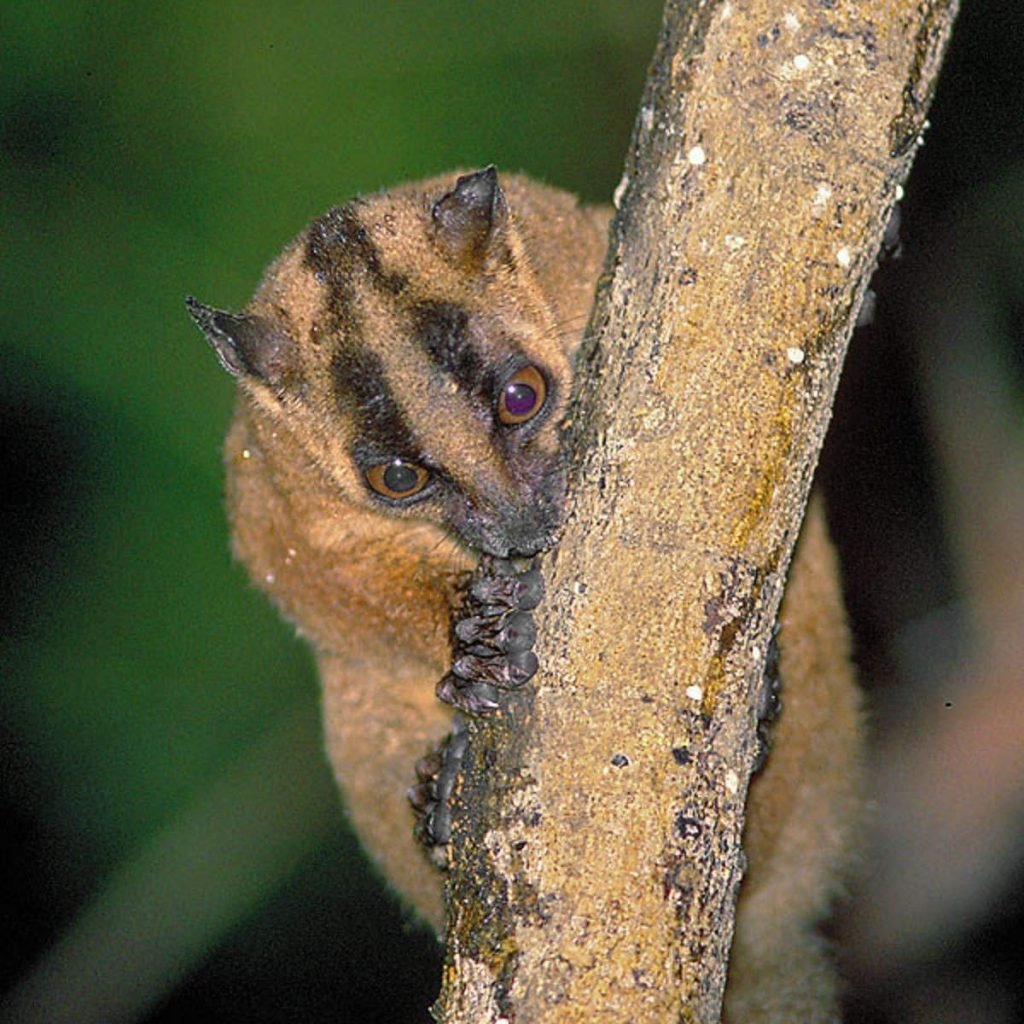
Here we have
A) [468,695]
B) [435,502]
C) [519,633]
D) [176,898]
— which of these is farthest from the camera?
[176,898]

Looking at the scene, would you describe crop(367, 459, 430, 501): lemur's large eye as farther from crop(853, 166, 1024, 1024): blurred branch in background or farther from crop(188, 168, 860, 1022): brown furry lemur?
crop(853, 166, 1024, 1024): blurred branch in background

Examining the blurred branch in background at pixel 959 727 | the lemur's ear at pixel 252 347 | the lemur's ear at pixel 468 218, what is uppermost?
the lemur's ear at pixel 468 218

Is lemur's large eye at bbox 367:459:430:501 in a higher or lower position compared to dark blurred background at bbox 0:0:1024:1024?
lower

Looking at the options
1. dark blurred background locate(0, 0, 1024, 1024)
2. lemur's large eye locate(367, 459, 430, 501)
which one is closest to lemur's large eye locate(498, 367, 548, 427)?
lemur's large eye locate(367, 459, 430, 501)

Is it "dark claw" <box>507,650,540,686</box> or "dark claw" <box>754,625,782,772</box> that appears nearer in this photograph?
"dark claw" <box>507,650,540,686</box>

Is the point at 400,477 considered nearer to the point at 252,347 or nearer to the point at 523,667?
the point at 252,347

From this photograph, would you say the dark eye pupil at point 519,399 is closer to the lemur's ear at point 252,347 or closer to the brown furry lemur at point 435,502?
the brown furry lemur at point 435,502

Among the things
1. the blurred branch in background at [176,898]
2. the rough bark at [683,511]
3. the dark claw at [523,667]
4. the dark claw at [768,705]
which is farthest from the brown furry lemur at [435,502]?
the blurred branch in background at [176,898]

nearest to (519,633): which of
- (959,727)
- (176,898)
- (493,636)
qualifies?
(493,636)
